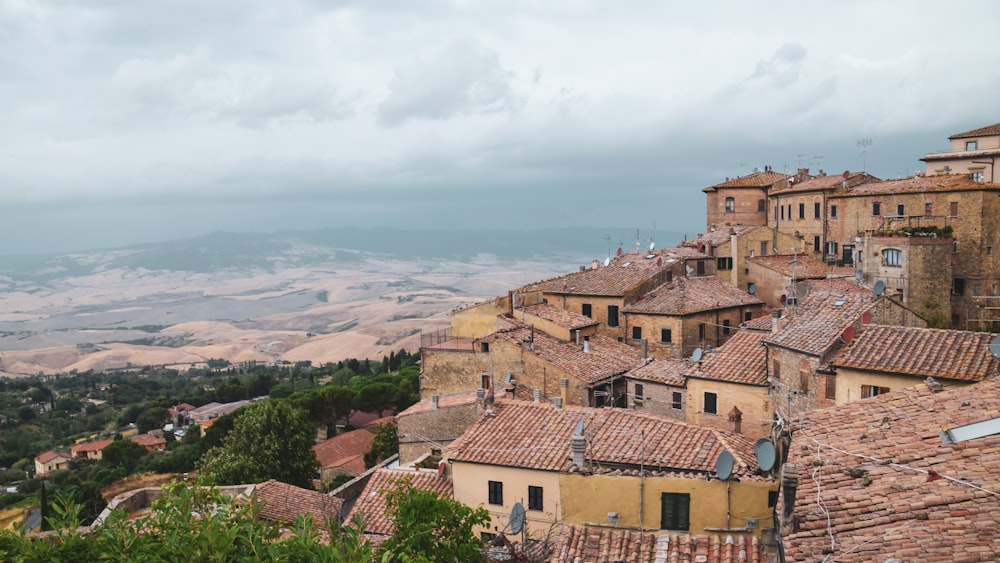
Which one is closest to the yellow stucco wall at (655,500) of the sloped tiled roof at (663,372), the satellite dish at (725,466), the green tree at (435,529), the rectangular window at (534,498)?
the satellite dish at (725,466)

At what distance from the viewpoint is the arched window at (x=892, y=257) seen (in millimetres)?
34969

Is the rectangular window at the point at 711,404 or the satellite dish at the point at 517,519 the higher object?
the rectangular window at the point at 711,404

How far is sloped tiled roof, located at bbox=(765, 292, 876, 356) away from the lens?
24047 millimetres

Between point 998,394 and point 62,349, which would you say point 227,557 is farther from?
point 62,349

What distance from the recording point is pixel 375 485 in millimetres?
26875

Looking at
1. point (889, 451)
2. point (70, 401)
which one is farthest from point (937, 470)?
point (70, 401)

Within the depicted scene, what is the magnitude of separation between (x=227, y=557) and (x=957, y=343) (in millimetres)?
19382

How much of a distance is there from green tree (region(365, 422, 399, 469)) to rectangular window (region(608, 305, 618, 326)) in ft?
48.8

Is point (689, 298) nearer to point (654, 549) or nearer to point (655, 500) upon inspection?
point (655, 500)

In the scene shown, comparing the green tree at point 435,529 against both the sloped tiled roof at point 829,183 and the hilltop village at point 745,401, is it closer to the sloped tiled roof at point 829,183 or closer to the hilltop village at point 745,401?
the hilltop village at point 745,401

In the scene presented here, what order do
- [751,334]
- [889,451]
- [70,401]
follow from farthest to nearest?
[70,401] → [751,334] → [889,451]

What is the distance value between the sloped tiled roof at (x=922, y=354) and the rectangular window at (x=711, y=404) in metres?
6.75

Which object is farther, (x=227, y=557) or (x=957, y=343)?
(x=957, y=343)

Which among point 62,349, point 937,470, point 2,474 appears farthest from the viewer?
point 62,349
